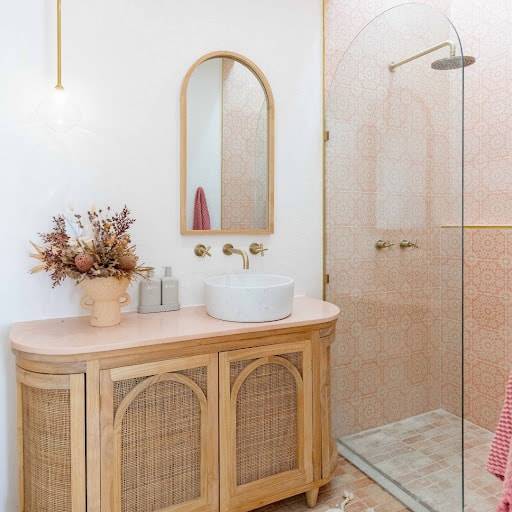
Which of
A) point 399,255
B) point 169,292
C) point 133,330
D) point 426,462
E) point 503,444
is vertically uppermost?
point 399,255

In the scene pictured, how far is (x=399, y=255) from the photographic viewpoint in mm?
2018

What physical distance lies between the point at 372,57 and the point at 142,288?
1.52 metres

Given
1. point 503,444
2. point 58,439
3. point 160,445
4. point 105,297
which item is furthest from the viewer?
point 105,297

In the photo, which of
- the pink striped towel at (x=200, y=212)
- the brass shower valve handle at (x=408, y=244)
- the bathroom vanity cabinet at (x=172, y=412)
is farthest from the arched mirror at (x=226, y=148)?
the brass shower valve handle at (x=408, y=244)

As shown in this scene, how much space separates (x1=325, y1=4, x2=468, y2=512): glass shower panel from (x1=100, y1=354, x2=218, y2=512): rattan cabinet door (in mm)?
888

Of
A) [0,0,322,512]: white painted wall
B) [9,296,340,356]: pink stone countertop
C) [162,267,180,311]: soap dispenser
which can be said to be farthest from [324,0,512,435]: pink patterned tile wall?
[162,267,180,311]: soap dispenser

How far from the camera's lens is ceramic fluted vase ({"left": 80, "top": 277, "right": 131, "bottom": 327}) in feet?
5.29

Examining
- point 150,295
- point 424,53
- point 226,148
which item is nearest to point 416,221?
point 424,53

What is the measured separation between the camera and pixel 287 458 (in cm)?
176

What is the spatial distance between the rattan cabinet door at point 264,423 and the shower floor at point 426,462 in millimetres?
480

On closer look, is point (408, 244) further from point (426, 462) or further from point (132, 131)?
point (132, 131)

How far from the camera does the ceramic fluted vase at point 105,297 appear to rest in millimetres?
1611

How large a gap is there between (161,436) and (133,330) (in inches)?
14.9

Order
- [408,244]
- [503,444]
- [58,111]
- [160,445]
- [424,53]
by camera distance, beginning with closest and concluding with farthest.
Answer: [503,444]
[160,445]
[58,111]
[424,53]
[408,244]
